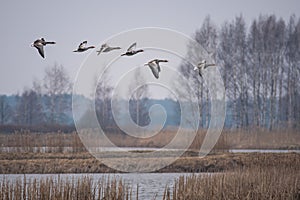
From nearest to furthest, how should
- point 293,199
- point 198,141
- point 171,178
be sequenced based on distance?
point 293,199 → point 171,178 → point 198,141

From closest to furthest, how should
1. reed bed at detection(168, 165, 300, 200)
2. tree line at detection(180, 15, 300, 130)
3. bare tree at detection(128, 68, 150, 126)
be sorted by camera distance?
reed bed at detection(168, 165, 300, 200) < tree line at detection(180, 15, 300, 130) < bare tree at detection(128, 68, 150, 126)

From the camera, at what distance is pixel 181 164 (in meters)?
23.9

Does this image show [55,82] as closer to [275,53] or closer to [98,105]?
[98,105]

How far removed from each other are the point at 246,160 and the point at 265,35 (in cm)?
2235

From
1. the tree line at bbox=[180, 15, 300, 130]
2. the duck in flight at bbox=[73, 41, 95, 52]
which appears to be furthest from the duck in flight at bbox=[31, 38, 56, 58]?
the tree line at bbox=[180, 15, 300, 130]

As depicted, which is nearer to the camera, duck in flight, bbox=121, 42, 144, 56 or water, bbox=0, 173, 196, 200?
duck in flight, bbox=121, 42, 144, 56

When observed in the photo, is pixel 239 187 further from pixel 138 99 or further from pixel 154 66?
pixel 138 99

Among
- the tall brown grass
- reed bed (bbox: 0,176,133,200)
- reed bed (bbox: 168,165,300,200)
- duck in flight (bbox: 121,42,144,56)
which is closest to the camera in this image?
reed bed (bbox: 0,176,133,200)

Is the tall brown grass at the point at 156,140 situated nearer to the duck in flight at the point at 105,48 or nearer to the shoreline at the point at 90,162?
the shoreline at the point at 90,162

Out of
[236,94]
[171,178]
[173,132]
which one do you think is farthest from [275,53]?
[171,178]

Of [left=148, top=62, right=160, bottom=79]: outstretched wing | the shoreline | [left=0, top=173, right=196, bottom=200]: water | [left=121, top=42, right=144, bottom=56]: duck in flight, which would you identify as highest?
[left=121, top=42, right=144, bottom=56]: duck in flight

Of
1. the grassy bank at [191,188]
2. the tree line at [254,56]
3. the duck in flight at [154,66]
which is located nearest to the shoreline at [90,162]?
the grassy bank at [191,188]

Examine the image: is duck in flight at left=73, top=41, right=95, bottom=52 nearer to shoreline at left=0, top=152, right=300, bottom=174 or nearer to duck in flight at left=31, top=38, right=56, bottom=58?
duck in flight at left=31, top=38, right=56, bottom=58

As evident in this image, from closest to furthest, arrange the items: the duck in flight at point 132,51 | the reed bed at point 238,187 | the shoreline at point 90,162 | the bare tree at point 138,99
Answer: the reed bed at point 238,187 < the duck in flight at point 132,51 < the shoreline at point 90,162 < the bare tree at point 138,99
